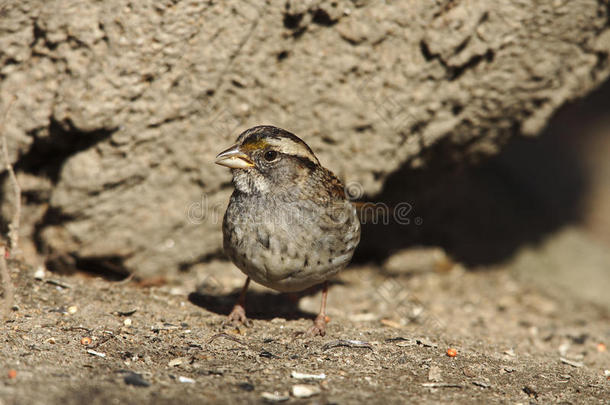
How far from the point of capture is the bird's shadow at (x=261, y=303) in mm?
5188

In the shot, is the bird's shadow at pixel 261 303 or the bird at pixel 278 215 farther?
the bird's shadow at pixel 261 303

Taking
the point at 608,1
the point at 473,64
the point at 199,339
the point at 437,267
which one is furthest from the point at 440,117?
the point at 199,339

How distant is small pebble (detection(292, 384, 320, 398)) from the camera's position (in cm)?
341

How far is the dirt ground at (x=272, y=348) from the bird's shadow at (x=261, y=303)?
19mm

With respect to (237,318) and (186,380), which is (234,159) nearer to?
(237,318)

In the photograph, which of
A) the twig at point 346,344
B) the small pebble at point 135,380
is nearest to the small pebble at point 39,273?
the small pebble at point 135,380

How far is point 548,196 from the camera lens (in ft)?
27.7

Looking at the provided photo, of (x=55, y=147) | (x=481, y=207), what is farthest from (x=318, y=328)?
(x=481, y=207)

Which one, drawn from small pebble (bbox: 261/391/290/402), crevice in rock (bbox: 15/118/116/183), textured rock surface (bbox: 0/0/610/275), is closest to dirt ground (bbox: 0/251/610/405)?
small pebble (bbox: 261/391/290/402)

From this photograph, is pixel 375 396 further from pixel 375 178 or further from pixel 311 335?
pixel 375 178

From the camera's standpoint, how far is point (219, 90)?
200 inches

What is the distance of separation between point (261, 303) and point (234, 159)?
1.78 m

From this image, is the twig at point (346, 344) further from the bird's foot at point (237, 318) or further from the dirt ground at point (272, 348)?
the bird's foot at point (237, 318)

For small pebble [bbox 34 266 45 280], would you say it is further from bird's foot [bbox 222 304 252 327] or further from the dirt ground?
bird's foot [bbox 222 304 252 327]
